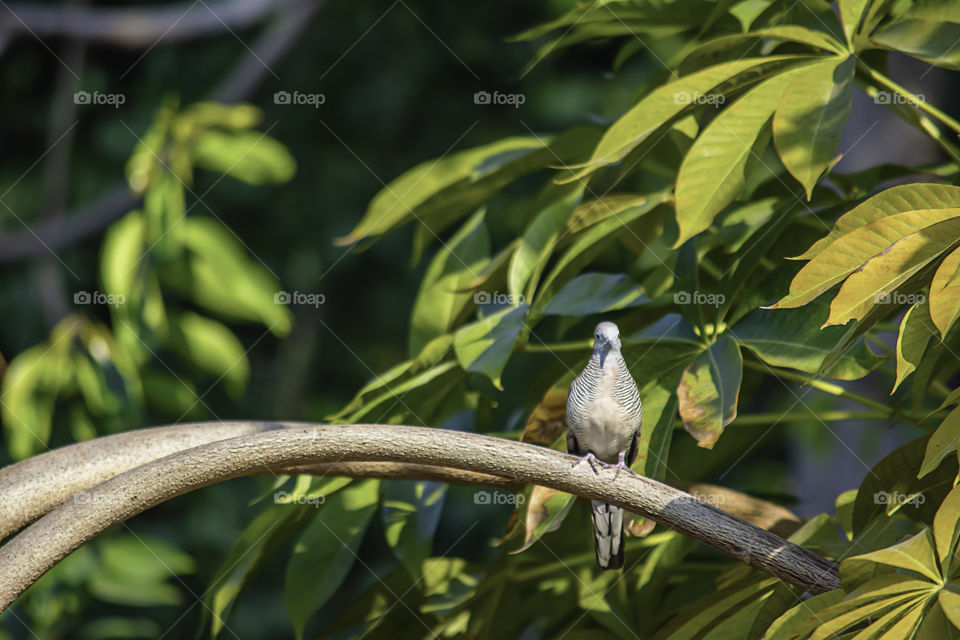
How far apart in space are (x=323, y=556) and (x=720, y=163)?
64 centimetres

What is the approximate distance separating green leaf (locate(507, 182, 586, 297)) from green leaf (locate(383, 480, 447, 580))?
11.4 inches

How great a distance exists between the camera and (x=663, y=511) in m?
0.71

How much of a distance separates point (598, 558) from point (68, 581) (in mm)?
1362

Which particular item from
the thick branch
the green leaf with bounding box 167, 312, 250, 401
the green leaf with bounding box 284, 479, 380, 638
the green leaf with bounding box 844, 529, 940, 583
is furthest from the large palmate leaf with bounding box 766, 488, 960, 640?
the thick branch

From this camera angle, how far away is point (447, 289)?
1072 mm

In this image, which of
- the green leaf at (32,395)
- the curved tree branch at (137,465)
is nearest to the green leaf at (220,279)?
the green leaf at (32,395)

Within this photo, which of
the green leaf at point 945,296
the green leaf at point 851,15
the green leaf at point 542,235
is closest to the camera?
the green leaf at point 945,296

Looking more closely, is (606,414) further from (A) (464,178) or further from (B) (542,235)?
(A) (464,178)

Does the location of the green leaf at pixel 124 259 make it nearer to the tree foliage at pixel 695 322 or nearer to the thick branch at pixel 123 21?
the thick branch at pixel 123 21

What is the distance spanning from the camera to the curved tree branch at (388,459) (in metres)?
0.71

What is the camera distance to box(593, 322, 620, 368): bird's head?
0.85m

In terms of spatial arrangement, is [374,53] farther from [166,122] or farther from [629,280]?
[629,280]

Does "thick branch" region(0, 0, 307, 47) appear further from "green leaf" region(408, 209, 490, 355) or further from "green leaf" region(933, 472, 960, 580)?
"green leaf" region(933, 472, 960, 580)

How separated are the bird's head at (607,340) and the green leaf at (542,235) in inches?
3.5
